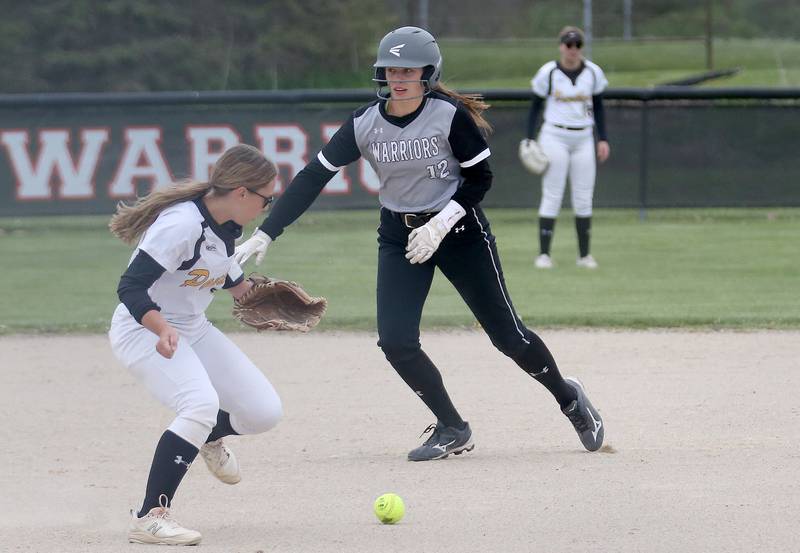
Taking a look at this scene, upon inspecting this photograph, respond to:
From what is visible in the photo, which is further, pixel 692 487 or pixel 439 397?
pixel 439 397

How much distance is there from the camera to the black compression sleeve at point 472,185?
5.32 meters

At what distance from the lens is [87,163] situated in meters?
13.9

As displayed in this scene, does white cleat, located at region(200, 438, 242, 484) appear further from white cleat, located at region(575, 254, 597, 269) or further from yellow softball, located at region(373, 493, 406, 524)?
white cleat, located at region(575, 254, 597, 269)

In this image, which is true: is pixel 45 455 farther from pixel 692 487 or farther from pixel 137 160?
pixel 137 160

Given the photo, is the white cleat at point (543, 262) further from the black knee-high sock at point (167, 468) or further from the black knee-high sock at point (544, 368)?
the black knee-high sock at point (167, 468)

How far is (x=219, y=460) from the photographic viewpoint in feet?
16.4

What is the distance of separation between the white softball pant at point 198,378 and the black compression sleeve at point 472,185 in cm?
117

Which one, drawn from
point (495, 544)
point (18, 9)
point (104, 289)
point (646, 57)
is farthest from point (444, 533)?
point (18, 9)

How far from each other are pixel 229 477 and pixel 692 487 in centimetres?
188

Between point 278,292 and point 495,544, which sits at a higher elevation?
point 278,292

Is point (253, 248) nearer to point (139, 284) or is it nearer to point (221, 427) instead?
point (221, 427)

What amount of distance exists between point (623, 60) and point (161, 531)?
25.5 metres

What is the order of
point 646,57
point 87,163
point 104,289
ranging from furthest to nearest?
point 646,57 < point 87,163 < point 104,289

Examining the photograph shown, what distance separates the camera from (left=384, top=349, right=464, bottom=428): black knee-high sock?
18.1 feet
